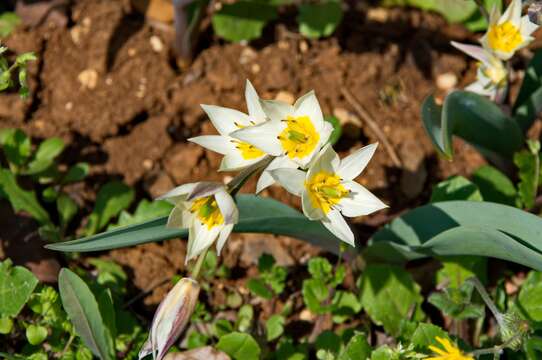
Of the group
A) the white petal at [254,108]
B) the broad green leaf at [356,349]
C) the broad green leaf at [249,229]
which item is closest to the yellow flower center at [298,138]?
the white petal at [254,108]

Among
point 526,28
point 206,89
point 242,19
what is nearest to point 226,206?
point 526,28

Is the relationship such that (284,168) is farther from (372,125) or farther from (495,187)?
(372,125)

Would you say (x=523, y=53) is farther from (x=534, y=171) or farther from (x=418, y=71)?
A: (x=534, y=171)

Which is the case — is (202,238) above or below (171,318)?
above

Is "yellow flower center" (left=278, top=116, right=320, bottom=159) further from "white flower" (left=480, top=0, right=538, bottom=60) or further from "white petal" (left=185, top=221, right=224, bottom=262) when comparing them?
"white flower" (left=480, top=0, right=538, bottom=60)

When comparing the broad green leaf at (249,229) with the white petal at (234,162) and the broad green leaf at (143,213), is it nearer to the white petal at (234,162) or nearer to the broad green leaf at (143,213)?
the white petal at (234,162)

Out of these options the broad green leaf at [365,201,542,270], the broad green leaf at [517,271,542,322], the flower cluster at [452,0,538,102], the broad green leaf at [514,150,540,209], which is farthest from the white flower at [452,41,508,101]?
the broad green leaf at [517,271,542,322]
